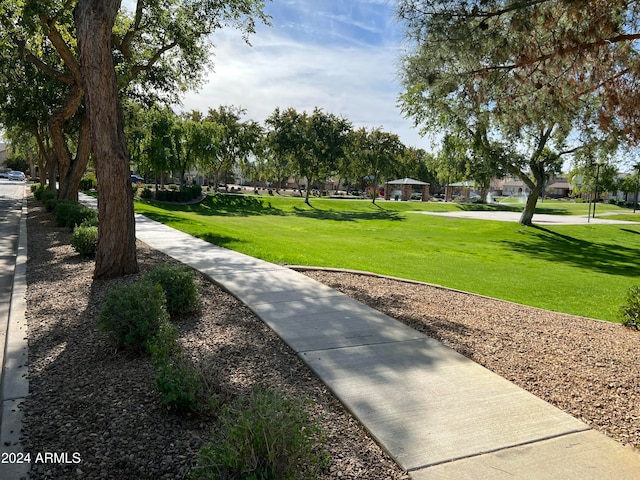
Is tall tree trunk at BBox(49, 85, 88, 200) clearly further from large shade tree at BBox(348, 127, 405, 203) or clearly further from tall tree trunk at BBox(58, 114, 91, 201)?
large shade tree at BBox(348, 127, 405, 203)

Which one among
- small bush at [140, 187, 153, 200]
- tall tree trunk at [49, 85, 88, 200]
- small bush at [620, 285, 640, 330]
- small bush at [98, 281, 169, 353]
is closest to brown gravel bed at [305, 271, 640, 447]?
small bush at [620, 285, 640, 330]

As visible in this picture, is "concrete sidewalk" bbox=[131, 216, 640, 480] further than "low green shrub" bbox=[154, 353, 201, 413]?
No

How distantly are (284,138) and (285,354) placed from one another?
41.1 meters

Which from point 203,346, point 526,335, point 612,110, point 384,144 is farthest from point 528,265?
point 384,144

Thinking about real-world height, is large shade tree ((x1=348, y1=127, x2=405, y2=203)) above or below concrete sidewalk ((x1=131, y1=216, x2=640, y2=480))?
above

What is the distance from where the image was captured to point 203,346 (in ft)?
15.6

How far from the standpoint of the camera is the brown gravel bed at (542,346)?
374cm

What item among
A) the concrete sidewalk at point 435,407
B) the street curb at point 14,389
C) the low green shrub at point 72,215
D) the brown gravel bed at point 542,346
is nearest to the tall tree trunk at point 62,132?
the low green shrub at point 72,215

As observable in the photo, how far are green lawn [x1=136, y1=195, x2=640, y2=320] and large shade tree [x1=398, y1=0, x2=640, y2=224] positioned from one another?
3.53 m

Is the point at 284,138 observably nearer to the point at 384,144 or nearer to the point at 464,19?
the point at 384,144

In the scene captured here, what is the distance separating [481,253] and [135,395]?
678 inches

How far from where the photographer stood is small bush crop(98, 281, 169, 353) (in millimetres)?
4488

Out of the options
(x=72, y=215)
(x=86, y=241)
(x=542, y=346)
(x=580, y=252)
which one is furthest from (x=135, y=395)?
(x=580, y=252)

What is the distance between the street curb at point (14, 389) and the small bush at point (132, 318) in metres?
0.77
